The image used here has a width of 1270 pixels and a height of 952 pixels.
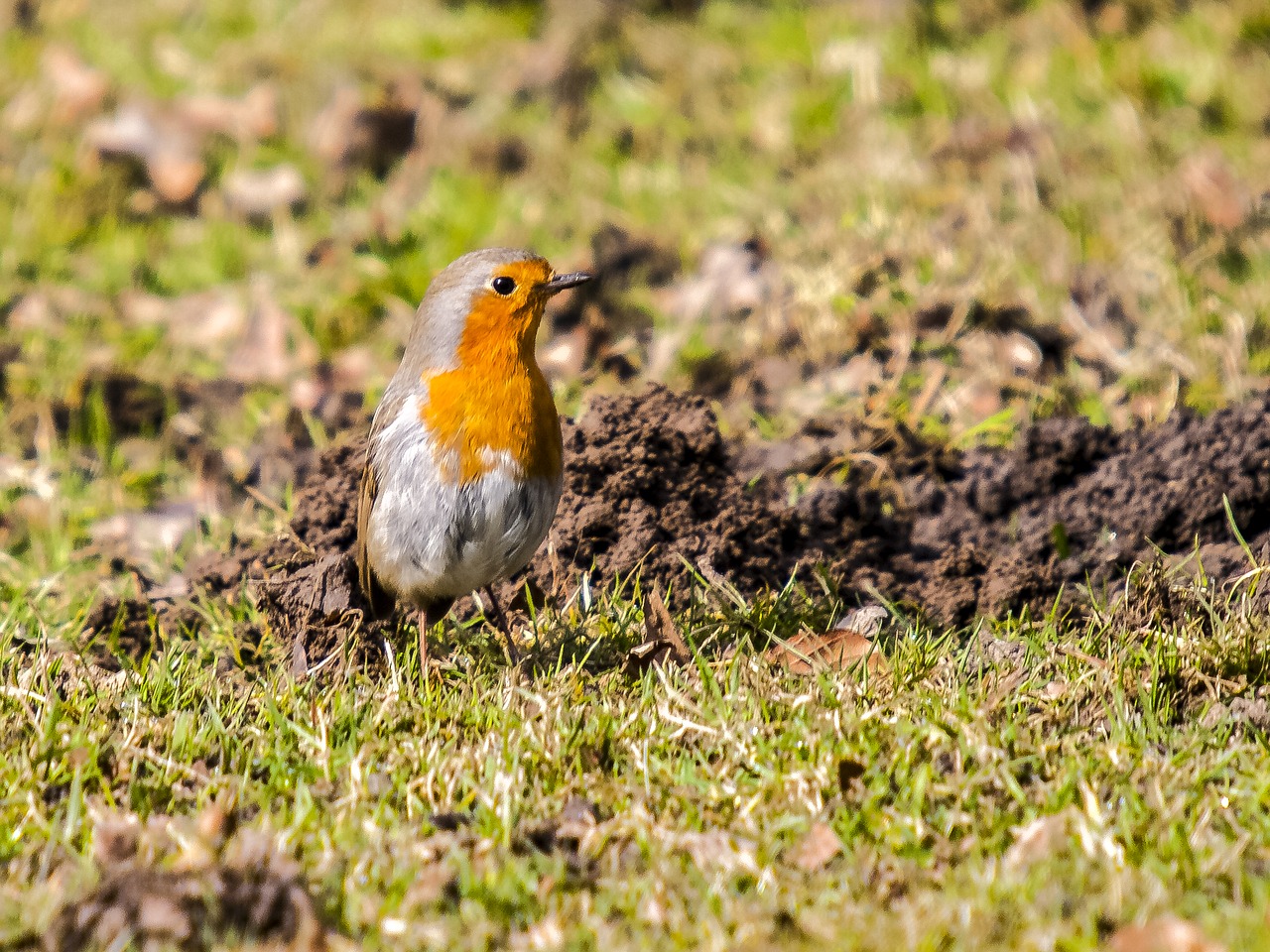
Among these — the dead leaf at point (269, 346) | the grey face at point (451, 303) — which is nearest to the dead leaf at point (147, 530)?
the dead leaf at point (269, 346)

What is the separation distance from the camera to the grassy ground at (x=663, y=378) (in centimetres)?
328

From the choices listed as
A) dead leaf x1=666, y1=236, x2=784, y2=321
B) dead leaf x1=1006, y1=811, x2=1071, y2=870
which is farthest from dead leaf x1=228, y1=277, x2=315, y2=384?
dead leaf x1=1006, y1=811, x2=1071, y2=870

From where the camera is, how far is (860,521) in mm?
5078

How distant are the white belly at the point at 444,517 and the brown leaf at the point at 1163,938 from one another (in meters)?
1.92

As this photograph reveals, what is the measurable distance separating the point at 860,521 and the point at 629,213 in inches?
116

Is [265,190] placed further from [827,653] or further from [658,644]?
[827,653]

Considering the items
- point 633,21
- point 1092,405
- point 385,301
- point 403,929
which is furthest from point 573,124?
point 403,929

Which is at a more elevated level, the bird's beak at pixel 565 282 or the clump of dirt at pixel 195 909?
Result: the bird's beak at pixel 565 282

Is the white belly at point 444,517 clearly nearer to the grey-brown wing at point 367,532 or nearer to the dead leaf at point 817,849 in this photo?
the grey-brown wing at point 367,532

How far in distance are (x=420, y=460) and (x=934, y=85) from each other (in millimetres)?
4948

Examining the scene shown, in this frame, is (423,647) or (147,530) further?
(147,530)

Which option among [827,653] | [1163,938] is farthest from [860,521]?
[1163,938]

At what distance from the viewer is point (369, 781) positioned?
11.9 ft

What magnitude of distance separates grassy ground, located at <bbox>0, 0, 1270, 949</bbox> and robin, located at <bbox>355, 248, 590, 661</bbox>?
0.96 ft
